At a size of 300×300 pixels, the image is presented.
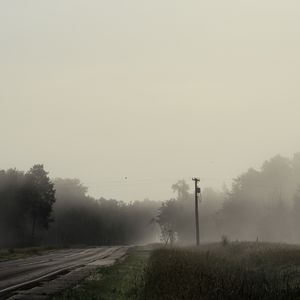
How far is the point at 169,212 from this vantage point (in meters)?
129

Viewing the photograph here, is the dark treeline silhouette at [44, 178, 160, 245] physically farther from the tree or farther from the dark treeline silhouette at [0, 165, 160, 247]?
the tree

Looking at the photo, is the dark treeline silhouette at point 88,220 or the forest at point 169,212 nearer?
the forest at point 169,212

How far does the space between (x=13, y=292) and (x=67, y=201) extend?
426 ft

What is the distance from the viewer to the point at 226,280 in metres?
14.4

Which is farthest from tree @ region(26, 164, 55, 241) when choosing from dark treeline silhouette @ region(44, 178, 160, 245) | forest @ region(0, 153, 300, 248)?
dark treeline silhouette @ region(44, 178, 160, 245)

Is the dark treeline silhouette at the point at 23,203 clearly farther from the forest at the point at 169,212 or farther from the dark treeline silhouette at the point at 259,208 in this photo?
the dark treeline silhouette at the point at 259,208

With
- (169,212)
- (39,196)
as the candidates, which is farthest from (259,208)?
(39,196)

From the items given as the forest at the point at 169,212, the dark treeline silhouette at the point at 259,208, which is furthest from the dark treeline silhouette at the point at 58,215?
the dark treeline silhouette at the point at 259,208

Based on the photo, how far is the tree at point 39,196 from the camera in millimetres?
107438

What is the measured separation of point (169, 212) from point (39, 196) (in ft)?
111

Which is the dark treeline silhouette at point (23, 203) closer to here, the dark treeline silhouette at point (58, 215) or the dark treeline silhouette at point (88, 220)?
the dark treeline silhouette at point (58, 215)

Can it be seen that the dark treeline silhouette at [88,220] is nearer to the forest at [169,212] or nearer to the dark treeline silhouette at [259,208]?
the forest at [169,212]

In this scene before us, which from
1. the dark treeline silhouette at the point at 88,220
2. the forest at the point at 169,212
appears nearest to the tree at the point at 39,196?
the forest at the point at 169,212

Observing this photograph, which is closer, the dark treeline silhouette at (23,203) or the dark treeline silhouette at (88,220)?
the dark treeline silhouette at (23,203)
